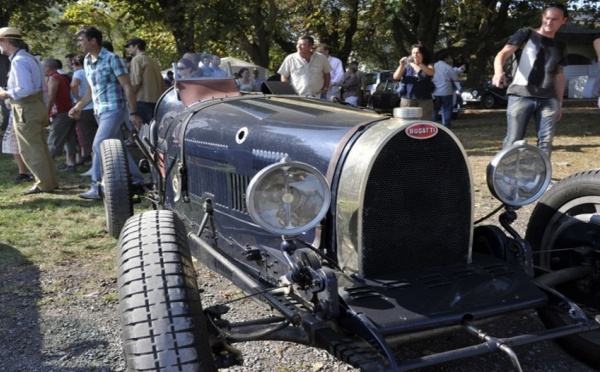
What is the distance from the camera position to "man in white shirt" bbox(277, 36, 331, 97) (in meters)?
6.75

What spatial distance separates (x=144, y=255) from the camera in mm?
2410

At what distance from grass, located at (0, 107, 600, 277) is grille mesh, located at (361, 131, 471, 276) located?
8.23 ft

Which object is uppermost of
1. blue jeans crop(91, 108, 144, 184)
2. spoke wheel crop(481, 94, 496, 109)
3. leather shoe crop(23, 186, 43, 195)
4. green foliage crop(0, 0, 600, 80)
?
green foliage crop(0, 0, 600, 80)


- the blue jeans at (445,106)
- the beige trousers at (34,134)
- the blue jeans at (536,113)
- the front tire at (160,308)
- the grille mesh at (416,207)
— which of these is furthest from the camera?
the blue jeans at (445,106)

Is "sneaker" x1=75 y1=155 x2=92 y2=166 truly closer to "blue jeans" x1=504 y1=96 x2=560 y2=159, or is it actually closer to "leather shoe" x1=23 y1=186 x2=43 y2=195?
"leather shoe" x1=23 y1=186 x2=43 y2=195

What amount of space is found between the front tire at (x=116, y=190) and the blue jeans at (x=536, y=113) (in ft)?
11.4

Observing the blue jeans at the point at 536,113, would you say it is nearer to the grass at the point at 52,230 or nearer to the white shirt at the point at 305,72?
the white shirt at the point at 305,72

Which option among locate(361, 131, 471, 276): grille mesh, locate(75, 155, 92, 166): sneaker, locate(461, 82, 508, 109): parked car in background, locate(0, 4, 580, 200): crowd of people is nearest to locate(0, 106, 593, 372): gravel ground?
locate(361, 131, 471, 276): grille mesh

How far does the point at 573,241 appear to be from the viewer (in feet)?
10.4

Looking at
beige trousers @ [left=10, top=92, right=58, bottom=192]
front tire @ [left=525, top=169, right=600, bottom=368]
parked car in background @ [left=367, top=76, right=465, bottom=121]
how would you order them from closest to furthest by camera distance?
1. front tire @ [left=525, top=169, right=600, bottom=368]
2. beige trousers @ [left=10, top=92, right=58, bottom=192]
3. parked car in background @ [left=367, top=76, right=465, bottom=121]

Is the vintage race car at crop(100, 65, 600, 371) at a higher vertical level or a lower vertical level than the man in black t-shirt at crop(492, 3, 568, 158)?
lower

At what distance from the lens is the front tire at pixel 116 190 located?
490 cm

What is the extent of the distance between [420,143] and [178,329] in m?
1.33

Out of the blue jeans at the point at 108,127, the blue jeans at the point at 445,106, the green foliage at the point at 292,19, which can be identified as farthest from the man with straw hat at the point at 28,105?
the blue jeans at the point at 445,106
